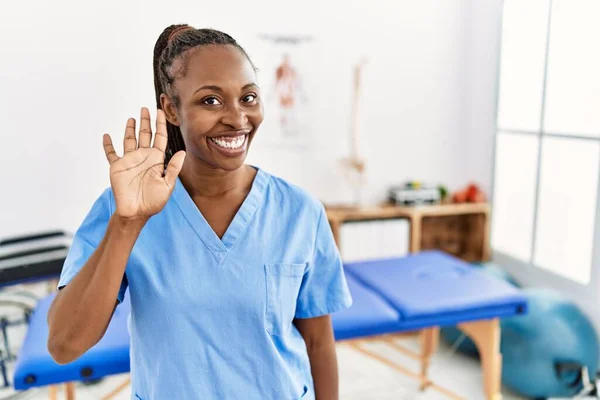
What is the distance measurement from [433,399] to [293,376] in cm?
160

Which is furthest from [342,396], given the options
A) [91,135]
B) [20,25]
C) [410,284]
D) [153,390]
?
[20,25]

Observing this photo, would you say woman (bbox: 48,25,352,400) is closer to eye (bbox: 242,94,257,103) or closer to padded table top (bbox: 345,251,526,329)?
eye (bbox: 242,94,257,103)

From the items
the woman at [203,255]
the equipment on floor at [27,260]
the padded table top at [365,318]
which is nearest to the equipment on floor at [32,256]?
the equipment on floor at [27,260]

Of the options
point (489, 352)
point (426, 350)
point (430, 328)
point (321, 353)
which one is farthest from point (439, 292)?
point (321, 353)

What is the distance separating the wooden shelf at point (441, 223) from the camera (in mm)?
2834

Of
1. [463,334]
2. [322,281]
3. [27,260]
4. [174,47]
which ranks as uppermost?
[174,47]

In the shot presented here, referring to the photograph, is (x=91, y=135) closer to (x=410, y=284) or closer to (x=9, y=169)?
(x=9, y=169)

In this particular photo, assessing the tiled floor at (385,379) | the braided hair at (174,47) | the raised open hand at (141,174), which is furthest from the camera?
the tiled floor at (385,379)

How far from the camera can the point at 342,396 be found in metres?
2.32

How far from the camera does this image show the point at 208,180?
85cm

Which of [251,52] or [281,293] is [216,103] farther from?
[251,52]

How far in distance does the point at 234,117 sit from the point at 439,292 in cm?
133

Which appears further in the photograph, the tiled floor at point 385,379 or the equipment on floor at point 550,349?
the tiled floor at point 385,379

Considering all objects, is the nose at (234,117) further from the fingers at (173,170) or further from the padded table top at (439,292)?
the padded table top at (439,292)
